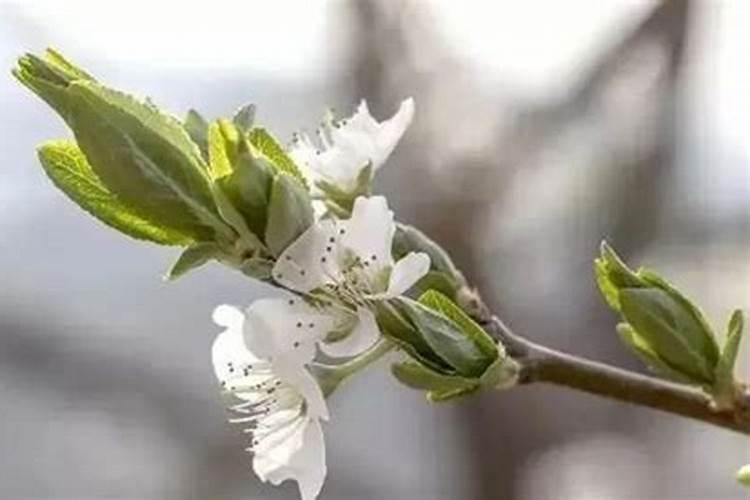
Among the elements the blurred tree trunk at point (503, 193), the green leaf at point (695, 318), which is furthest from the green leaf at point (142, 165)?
the blurred tree trunk at point (503, 193)

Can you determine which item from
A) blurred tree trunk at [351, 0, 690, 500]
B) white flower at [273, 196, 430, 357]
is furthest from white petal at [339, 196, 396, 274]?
blurred tree trunk at [351, 0, 690, 500]

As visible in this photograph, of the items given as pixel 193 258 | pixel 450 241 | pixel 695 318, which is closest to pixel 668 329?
pixel 695 318

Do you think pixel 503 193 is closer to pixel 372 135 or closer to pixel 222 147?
pixel 372 135

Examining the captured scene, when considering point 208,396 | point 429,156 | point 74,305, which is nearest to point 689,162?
point 429,156

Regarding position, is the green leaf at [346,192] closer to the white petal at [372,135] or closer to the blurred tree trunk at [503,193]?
the white petal at [372,135]

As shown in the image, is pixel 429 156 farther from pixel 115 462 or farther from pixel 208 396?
pixel 115 462

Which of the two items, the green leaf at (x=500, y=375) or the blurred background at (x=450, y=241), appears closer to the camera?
the green leaf at (x=500, y=375)

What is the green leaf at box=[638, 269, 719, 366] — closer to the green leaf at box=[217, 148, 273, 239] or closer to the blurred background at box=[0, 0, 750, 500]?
the green leaf at box=[217, 148, 273, 239]
